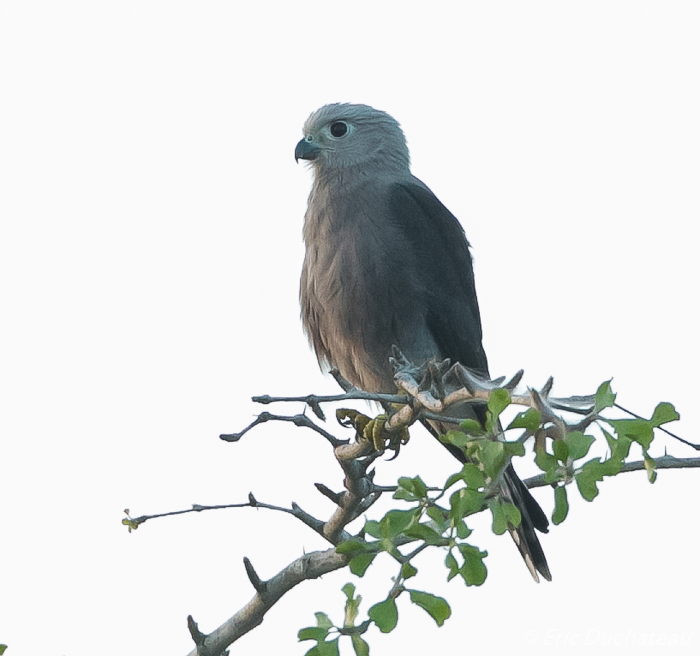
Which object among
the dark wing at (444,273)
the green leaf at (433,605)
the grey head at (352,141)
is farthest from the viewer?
the grey head at (352,141)

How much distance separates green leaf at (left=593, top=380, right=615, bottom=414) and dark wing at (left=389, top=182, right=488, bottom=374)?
2694mm

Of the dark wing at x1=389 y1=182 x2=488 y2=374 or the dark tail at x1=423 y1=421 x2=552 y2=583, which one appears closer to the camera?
the dark tail at x1=423 y1=421 x2=552 y2=583

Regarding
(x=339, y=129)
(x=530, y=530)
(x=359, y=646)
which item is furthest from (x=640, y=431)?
(x=339, y=129)

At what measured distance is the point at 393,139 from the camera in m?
5.75

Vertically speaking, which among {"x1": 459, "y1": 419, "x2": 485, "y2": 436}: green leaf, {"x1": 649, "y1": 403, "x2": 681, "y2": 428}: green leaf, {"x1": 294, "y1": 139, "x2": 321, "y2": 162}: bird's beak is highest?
{"x1": 294, "y1": 139, "x2": 321, "y2": 162}: bird's beak

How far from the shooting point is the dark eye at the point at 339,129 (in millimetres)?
5719

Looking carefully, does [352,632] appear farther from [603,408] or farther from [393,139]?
[393,139]

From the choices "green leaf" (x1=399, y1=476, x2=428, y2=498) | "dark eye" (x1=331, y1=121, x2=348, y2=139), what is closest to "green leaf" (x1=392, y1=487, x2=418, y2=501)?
"green leaf" (x1=399, y1=476, x2=428, y2=498)

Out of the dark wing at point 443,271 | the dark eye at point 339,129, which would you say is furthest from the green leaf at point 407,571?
the dark eye at point 339,129

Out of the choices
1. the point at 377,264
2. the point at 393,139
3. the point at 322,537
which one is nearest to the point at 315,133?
the point at 393,139

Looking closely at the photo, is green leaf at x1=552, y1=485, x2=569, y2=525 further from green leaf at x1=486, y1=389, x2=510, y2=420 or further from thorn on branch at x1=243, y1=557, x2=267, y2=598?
thorn on branch at x1=243, y1=557, x2=267, y2=598

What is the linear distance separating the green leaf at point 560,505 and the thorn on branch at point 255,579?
4.45 ft

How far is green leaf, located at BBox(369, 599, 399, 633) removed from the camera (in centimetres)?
212

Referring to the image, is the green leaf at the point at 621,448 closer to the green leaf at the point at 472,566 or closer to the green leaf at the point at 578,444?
the green leaf at the point at 578,444
